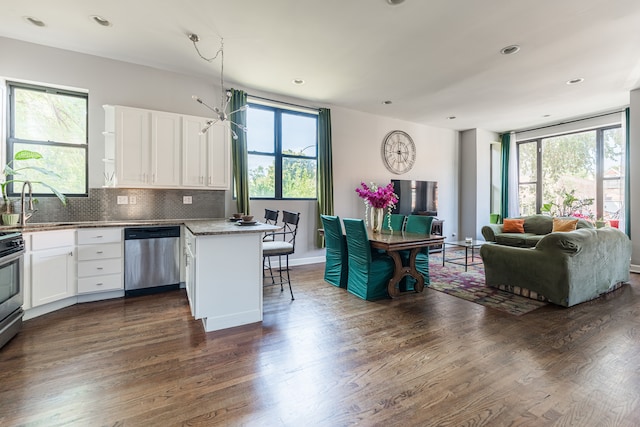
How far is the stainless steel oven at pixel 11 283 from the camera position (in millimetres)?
2262

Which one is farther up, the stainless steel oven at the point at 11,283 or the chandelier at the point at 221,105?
the chandelier at the point at 221,105

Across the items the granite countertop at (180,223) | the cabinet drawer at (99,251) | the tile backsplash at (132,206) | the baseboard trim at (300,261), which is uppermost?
the tile backsplash at (132,206)

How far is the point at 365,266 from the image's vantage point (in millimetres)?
3445

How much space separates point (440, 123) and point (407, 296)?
4.89m

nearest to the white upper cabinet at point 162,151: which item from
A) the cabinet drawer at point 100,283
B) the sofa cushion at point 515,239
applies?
the cabinet drawer at point 100,283

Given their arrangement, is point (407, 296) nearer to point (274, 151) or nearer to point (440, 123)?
point (274, 151)

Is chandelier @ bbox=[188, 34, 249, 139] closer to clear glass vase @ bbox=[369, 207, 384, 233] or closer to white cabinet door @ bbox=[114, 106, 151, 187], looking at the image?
white cabinet door @ bbox=[114, 106, 151, 187]

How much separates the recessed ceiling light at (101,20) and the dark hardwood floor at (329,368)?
296cm

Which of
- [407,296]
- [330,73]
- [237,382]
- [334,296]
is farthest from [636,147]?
[237,382]

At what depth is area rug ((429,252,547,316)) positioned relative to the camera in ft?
10.4

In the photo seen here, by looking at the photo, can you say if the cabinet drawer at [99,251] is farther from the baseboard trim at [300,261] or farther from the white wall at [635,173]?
the white wall at [635,173]

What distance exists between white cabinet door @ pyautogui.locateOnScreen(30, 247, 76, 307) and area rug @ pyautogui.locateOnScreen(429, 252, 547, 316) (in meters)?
4.28

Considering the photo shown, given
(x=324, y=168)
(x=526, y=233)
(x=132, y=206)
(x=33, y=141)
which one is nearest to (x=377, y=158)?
(x=324, y=168)

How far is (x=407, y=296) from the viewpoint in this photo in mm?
3564
